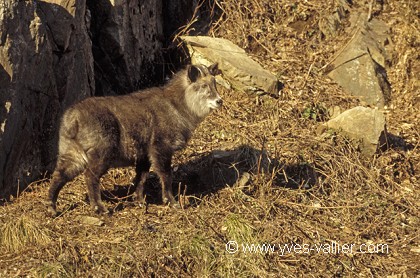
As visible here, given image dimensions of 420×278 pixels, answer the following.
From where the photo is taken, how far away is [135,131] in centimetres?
772

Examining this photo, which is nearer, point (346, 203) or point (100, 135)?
point (100, 135)

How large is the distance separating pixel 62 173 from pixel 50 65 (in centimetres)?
153

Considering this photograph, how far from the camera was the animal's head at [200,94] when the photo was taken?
8.36 m

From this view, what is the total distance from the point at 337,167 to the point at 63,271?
4.28 meters

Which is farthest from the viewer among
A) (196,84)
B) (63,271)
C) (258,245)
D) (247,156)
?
(247,156)

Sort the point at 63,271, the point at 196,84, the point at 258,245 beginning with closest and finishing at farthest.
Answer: the point at 63,271 → the point at 258,245 → the point at 196,84

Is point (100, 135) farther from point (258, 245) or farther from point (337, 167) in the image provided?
point (337, 167)

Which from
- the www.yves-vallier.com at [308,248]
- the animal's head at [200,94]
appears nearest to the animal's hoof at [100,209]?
the www.yves-vallier.com at [308,248]

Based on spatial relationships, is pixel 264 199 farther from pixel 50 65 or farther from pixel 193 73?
pixel 50 65

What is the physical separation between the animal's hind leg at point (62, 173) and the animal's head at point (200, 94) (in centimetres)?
164

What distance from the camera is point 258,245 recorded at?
7406mm

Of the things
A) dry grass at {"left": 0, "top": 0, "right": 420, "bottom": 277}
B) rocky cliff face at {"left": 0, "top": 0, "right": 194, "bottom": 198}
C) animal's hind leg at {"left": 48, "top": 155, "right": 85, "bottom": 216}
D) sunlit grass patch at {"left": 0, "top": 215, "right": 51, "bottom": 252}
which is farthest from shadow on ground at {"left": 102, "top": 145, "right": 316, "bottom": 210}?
sunlit grass patch at {"left": 0, "top": 215, "right": 51, "bottom": 252}

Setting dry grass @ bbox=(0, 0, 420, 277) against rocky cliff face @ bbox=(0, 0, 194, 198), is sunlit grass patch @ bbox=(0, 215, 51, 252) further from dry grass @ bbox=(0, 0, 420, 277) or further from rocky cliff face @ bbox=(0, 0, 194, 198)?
rocky cliff face @ bbox=(0, 0, 194, 198)

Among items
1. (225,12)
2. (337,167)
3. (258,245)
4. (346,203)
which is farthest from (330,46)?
(258,245)
